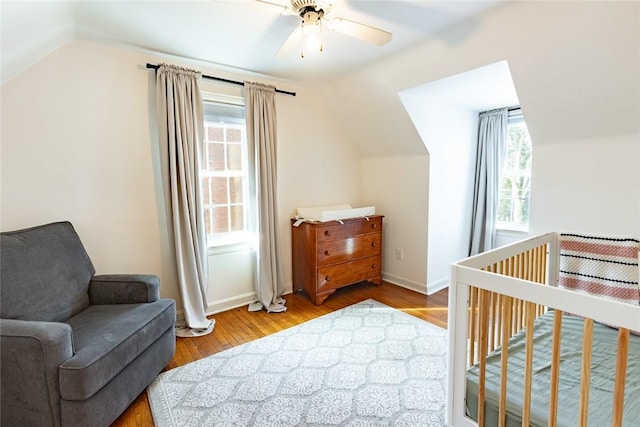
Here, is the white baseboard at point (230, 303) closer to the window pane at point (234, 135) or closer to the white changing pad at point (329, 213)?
the white changing pad at point (329, 213)

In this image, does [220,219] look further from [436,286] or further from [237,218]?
[436,286]

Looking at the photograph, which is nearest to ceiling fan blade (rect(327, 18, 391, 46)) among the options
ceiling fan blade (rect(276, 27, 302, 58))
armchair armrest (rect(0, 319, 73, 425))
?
ceiling fan blade (rect(276, 27, 302, 58))

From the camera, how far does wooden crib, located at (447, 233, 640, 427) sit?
39.0 inches

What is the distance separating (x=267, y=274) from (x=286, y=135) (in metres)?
1.45

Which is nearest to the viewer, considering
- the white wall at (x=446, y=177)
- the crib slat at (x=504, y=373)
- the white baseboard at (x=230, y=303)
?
the crib slat at (x=504, y=373)

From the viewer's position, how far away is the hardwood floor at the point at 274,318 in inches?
71.2

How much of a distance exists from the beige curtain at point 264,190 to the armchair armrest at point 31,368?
5.57 ft

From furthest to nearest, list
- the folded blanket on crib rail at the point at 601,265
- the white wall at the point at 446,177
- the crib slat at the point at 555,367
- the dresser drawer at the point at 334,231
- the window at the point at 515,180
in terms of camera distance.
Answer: the window at the point at 515,180 → the white wall at the point at 446,177 → the dresser drawer at the point at 334,231 → the folded blanket on crib rail at the point at 601,265 → the crib slat at the point at 555,367

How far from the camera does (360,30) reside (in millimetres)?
1699

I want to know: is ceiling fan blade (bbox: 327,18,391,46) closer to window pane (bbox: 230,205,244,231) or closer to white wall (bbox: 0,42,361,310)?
white wall (bbox: 0,42,361,310)

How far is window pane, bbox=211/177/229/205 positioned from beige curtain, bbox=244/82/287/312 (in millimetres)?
255

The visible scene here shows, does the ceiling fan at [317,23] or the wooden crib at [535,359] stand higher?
the ceiling fan at [317,23]

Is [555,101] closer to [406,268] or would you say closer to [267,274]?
[406,268]

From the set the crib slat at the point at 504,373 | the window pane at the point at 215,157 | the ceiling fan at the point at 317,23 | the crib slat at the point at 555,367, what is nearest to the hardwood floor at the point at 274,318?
the window pane at the point at 215,157
